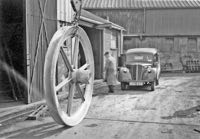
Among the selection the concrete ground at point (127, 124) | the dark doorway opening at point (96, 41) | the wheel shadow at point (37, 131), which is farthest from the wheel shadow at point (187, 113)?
the dark doorway opening at point (96, 41)

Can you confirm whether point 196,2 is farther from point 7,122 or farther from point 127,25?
point 7,122

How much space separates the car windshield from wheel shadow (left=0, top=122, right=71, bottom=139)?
861 cm

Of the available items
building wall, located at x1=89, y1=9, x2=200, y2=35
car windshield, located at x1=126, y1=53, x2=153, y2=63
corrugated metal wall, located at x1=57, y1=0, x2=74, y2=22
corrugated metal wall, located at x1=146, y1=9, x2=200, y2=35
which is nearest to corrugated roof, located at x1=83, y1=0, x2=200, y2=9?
building wall, located at x1=89, y1=9, x2=200, y2=35

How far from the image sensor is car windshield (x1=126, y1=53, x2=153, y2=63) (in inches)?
591

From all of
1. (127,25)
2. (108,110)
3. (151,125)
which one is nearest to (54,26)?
(108,110)

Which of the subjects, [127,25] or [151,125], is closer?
[151,125]

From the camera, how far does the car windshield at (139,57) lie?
15000 millimetres

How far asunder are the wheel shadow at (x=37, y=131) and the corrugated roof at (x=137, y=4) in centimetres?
2347

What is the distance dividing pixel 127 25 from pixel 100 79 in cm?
1318

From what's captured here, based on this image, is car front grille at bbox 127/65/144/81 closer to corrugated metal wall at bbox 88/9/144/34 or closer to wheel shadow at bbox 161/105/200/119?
wheel shadow at bbox 161/105/200/119

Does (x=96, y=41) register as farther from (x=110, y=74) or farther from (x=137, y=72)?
→ (x=110, y=74)

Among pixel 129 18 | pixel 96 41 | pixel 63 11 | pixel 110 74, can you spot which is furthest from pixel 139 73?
pixel 129 18

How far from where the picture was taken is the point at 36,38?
31.4ft

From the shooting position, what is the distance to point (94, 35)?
17.3m
